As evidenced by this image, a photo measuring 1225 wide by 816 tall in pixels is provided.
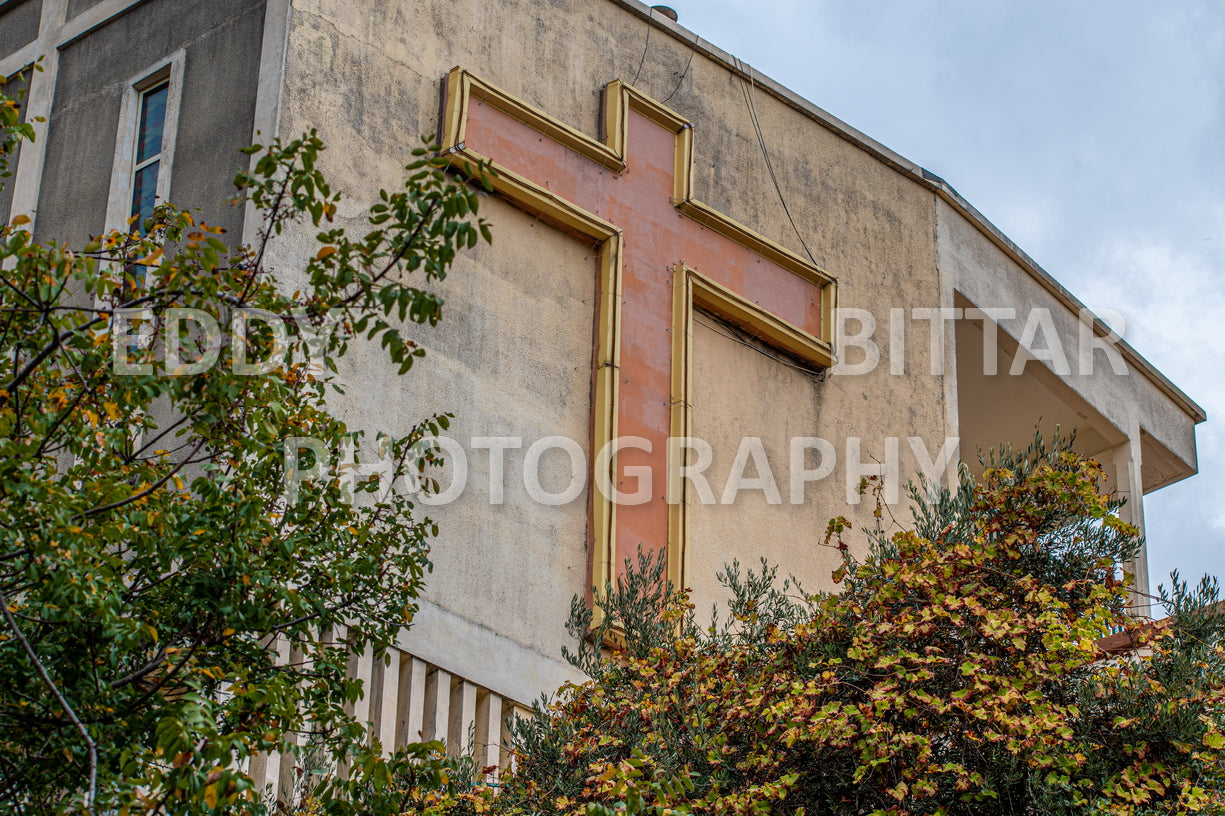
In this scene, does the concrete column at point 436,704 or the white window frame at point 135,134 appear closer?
the concrete column at point 436,704

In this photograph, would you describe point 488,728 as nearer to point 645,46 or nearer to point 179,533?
point 179,533

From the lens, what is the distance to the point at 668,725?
7.76m

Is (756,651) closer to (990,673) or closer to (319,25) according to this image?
(990,673)

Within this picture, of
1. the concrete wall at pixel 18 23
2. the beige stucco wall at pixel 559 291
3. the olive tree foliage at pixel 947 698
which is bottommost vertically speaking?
the olive tree foliage at pixel 947 698

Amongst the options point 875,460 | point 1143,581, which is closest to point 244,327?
point 875,460

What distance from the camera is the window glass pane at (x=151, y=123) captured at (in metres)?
12.1

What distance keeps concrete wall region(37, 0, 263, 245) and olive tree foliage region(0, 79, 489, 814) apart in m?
4.16

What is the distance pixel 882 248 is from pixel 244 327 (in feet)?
32.3

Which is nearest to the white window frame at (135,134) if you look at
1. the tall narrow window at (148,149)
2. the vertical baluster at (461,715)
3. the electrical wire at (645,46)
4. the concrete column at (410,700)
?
the tall narrow window at (148,149)

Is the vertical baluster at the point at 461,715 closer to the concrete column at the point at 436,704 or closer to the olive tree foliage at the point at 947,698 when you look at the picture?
the concrete column at the point at 436,704

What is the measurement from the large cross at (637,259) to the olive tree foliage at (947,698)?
3.71m

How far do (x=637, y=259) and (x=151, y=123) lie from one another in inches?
154

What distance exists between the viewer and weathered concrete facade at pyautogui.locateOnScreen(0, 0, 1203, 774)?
11289 mm

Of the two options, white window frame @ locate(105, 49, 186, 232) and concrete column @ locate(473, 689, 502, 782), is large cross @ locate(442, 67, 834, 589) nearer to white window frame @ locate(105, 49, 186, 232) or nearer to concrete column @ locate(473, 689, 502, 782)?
concrete column @ locate(473, 689, 502, 782)
